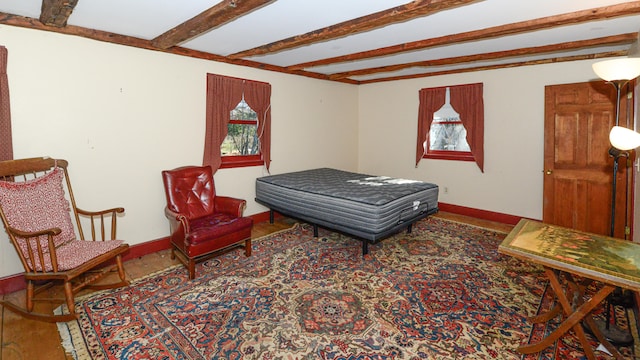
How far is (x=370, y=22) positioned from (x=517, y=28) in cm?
133

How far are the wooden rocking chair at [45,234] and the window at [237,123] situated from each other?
161 cm

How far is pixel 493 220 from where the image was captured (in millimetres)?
4945

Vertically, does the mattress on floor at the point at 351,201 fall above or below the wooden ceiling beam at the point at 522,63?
below

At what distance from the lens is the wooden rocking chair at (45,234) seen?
90.7 inches

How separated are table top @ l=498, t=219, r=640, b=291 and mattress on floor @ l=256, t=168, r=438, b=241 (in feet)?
4.23

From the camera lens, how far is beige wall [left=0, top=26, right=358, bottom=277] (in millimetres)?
2807

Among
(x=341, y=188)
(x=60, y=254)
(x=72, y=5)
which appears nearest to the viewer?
(x=72, y=5)

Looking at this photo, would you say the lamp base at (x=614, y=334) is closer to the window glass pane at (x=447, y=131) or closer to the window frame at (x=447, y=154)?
the window frame at (x=447, y=154)

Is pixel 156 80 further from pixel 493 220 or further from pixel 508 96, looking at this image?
pixel 493 220

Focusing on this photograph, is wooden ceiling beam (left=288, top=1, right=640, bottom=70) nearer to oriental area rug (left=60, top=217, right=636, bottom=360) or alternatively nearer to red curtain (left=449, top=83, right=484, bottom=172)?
red curtain (left=449, top=83, right=484, bottom=172)

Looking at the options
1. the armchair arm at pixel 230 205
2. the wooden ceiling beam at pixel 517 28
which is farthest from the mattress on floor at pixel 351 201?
the wooden ceiling beam at pixel 517 28

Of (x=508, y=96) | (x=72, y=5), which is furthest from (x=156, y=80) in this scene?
(x=508, y=96)

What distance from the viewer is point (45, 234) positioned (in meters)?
2.22

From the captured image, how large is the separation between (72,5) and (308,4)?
1750 mm
